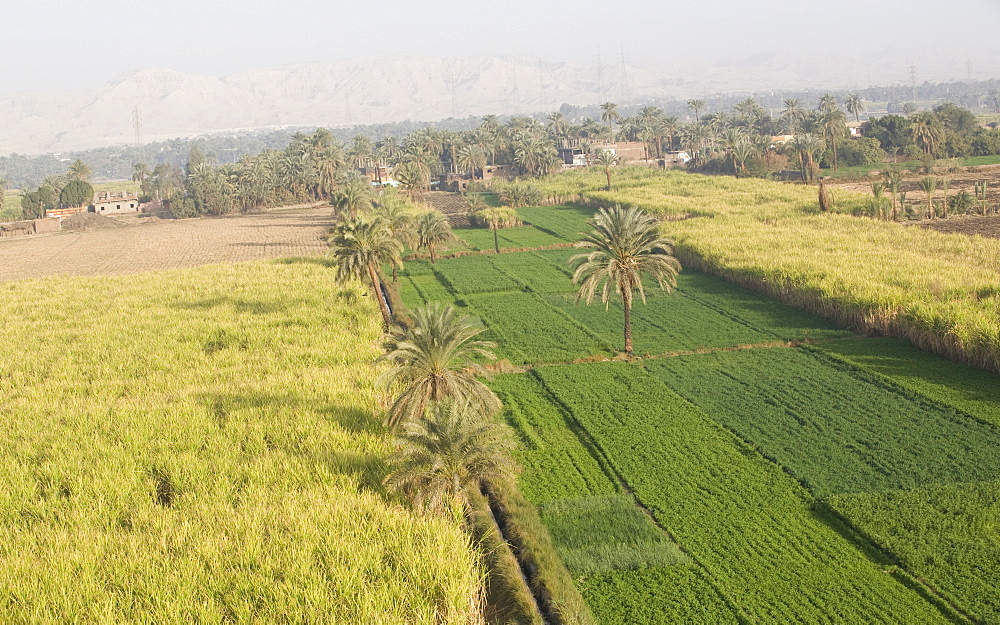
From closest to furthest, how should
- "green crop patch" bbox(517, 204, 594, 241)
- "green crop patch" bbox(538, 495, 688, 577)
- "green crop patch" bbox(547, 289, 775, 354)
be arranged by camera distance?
1. "green crop patch" bbox(538, 495, 688, 577)
2. "green crop patch" bbox(547, 289, 775, 354)
3. "green crop patch" bbox(517, 204, 594, 241)

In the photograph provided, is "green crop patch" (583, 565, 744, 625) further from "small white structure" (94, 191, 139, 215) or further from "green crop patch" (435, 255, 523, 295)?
"small white structure" (94, 191, 139, 215)

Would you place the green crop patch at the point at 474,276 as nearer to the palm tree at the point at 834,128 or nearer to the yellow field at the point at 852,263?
the yellow field at the point at 852,263

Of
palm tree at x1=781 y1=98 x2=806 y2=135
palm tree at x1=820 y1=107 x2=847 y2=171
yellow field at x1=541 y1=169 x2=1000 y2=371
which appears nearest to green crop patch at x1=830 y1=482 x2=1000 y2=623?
yellow field at x1=541 y1=169 x2=1000 y2=371

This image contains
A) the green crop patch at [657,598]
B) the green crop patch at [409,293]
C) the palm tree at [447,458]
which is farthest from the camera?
the green crop patch at [409,293]

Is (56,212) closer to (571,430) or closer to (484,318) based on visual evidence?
(484,318)

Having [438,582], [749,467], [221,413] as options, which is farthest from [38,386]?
[749,467]

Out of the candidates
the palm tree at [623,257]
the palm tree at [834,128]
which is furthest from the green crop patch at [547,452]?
the palm tree at [834,128]
